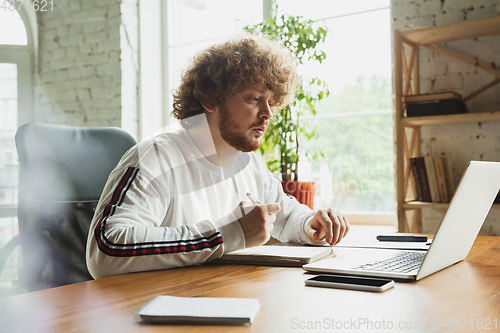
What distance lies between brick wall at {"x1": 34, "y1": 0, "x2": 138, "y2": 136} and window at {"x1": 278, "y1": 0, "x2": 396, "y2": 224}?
1311 millimetres

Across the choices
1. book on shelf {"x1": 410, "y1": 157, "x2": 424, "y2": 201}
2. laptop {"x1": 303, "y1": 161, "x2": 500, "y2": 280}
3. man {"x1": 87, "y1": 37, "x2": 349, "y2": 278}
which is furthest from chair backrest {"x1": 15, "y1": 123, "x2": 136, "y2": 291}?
book on shelf {"x1": 410, "y1": 157, "x2": 424, "y2": 201}

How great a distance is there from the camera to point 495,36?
2.41 meters

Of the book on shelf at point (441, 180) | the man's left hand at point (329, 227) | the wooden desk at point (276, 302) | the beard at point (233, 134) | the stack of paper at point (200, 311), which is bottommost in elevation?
the wooden desk at point (276, 302)

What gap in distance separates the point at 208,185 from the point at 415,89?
5.52 ft

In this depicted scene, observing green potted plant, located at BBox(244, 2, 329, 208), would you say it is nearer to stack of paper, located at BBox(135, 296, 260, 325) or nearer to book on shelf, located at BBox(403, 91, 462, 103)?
book on shelf, located at BBox(403, 91, 462, 103)

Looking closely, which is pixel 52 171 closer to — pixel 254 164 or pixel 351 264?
pixel 254 164

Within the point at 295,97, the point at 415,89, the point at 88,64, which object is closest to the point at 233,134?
the point at 295,97

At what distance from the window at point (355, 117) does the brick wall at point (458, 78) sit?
209 millimetres

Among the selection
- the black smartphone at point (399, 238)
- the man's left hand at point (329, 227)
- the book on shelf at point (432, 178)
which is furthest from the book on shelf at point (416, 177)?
the man's left hand at point (329, 227)

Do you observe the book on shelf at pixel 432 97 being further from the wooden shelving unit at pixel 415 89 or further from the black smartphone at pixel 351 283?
the black smartphone at pixel 351 283

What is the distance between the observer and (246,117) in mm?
1447

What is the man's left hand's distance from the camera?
3.94ft

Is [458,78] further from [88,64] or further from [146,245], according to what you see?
[88,64]

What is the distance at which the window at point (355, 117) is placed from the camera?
2.76 metres
